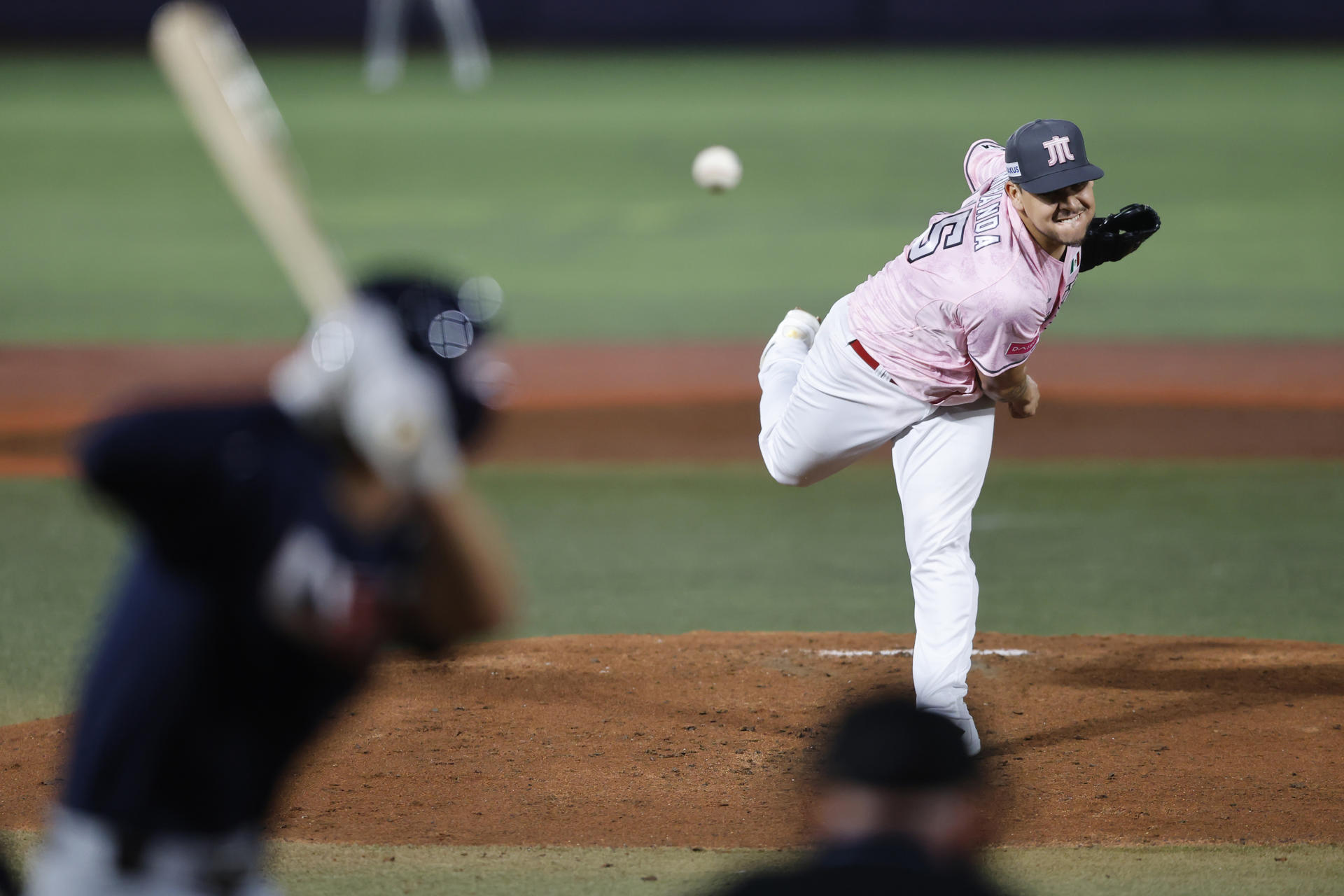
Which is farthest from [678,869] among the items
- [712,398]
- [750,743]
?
[712,398]

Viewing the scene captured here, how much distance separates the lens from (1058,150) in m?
4.61

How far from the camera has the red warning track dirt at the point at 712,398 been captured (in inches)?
410

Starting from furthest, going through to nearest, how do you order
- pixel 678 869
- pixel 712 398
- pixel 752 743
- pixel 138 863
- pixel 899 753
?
pixel 712 398 → pixel 752 743 → pixel 678 869 → pixel 138 863 → pixel 899 753

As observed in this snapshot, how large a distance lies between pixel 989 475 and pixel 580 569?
3052 millimetres

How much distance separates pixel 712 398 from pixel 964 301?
640 cm

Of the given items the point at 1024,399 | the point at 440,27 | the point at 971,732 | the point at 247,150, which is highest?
the point at 247,150

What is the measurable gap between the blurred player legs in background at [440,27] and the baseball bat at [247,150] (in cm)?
3026

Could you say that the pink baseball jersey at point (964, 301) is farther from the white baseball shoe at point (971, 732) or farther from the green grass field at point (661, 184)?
the green grass field at point (661, 184)

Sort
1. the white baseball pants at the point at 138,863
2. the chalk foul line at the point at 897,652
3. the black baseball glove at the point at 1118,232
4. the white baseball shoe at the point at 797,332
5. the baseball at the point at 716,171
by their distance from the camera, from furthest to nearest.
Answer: the baseball at the point at 716,171 → the chalk foul line at the point at 897,652 → the white baseball shoe at the point at 797,332 → the black baseball glove at the point at 1118,232 → the white baseball pants at the point at 138,863

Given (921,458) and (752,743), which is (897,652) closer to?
(752,743)

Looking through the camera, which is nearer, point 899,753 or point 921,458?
point 899,753

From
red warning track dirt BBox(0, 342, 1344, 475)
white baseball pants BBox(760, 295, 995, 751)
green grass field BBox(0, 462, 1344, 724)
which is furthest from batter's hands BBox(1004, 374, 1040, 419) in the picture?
red warning track dirt BBox(0, 342, 1344, 475)

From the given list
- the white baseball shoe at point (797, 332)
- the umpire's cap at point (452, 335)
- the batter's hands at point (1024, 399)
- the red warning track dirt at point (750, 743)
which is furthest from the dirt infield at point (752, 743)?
the umpire's cap at point (452, 335)

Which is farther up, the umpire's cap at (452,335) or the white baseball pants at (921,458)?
the umpire's cap at (452,335)
